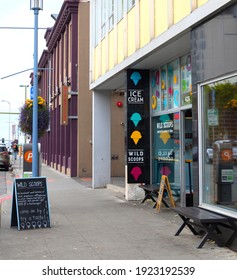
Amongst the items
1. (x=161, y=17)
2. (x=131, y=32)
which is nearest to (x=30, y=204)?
(x=161, y=17)

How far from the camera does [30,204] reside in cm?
877

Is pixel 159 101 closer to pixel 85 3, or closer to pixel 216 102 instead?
pixel 216 102

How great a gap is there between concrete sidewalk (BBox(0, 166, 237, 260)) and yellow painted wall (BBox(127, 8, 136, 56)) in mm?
4472

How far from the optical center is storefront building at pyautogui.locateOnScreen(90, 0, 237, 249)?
7.53m

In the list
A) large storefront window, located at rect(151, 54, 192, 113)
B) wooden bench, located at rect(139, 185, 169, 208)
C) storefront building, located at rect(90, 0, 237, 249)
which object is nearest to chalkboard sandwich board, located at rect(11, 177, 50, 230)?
storefront building, located at rect(90, 0, 237, 249)

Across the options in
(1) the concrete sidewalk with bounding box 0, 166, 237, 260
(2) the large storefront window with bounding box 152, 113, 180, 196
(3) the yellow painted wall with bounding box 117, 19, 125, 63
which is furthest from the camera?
(3) the yellow painted wall with bounding box 117, 19, 125, 63

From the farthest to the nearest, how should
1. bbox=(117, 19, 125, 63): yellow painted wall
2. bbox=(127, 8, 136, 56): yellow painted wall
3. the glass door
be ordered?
bbox=(117, 19, 125, 63): yellow painted wall → bbox=(127, 8, 136, 56): yellow painted wall → the glass door

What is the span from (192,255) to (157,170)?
675 centimetres

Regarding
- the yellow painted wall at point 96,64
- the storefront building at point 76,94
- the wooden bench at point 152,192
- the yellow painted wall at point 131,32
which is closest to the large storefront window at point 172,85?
the yellow painted wall at point 131,32

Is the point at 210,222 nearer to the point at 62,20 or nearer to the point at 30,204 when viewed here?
the point at 30,204

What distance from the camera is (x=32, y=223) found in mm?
8828

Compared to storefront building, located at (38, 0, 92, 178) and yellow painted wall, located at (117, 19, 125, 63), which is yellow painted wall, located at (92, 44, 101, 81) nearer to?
yellow painted wall, located at (117, 19, 125, 63)

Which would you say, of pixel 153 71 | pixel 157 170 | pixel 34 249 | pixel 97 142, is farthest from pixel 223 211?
pixel 97 142

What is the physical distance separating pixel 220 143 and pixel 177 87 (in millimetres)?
4353
